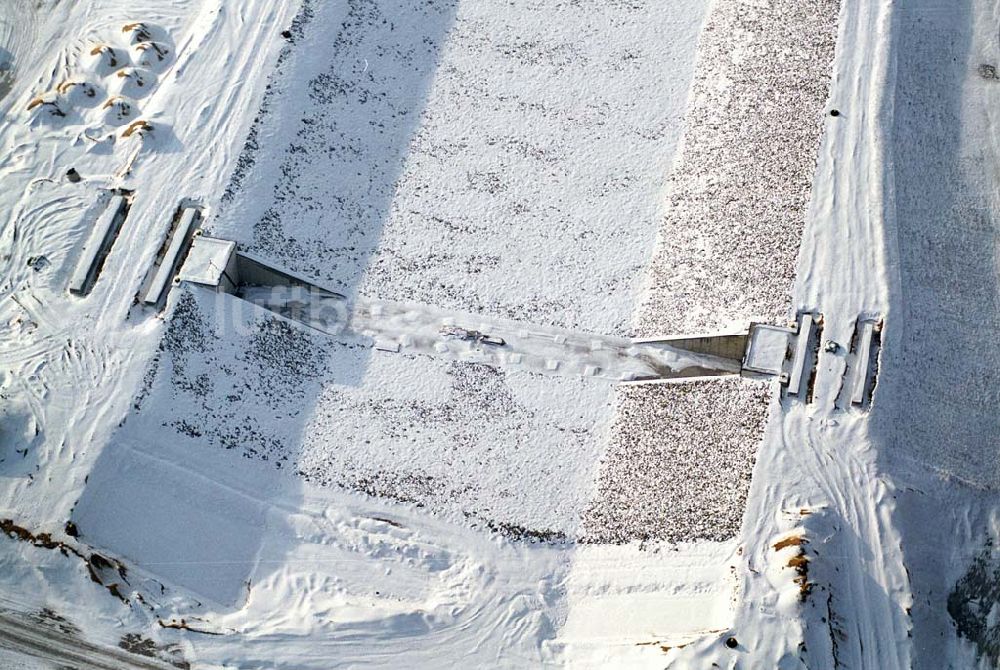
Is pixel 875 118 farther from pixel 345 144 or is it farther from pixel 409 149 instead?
pixel 345 144

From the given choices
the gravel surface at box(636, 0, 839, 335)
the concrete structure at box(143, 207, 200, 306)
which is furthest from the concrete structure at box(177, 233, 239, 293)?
the gravel surface at box(636, 0, 839, 335)

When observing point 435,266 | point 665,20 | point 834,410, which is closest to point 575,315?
point 435,266

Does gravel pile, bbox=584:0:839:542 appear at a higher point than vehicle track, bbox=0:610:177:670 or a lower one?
higher

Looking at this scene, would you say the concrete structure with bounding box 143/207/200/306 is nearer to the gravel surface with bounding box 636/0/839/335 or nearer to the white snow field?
the white snow field

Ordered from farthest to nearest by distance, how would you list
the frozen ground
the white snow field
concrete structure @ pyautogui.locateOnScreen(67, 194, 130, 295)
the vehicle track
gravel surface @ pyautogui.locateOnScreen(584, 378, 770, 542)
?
the frozen ground
concrete structure @ pyautogui.locateOnScreen(67, 194, 130, 295)
gravel surface @ pyautogui.locateOnScreen(584, 378, 770, 542)
the white snow field
the vehicle track

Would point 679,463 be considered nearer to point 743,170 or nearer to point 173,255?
point 743,170

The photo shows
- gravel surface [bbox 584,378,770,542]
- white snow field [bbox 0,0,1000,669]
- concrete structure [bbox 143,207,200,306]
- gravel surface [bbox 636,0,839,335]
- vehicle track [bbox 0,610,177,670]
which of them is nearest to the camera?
vehicle track [bbox 0,610,177,670]

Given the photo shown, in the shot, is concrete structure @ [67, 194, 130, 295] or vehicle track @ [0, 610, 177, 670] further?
concrete structure @ [67, 194, 130, 295]
